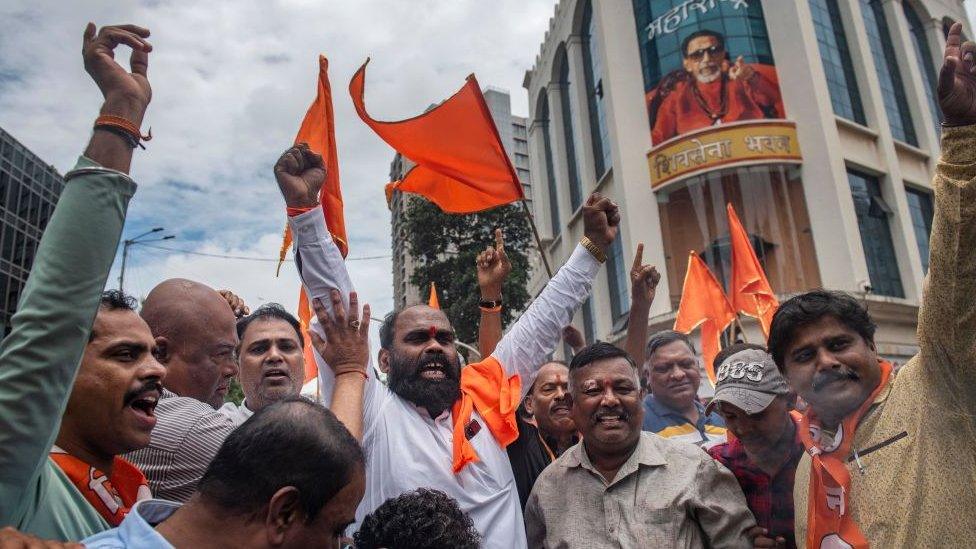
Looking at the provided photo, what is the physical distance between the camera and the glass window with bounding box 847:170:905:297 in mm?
15984

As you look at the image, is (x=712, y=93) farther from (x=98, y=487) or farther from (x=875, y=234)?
(x=98, y=487)

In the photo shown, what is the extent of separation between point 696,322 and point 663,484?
6190 mm

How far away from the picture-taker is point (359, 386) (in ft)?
6.59

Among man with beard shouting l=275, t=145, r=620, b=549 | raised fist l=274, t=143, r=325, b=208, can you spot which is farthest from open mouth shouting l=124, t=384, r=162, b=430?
raised fist l=274, t=143, r=325, b=208

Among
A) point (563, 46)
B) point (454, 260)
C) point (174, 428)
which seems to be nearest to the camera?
point (174, 428)

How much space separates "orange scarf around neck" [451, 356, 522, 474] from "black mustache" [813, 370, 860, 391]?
1.21 m

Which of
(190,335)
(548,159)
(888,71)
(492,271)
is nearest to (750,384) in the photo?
(492,271)

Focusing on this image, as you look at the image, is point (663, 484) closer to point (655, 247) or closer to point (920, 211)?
point (655, 247)

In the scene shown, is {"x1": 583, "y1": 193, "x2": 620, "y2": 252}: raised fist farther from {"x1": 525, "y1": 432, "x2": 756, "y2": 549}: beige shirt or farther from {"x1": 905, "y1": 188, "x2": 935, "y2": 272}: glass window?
{"x1": 905, "y1": 188, "x2": 935, "y2": 272}: glass window

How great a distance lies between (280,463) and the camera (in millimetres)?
1264

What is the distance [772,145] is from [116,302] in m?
16.5

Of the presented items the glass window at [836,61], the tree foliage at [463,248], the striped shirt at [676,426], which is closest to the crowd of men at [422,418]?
the striped shirt at [676,426]

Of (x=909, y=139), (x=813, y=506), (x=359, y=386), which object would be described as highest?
(x=909, y=139)

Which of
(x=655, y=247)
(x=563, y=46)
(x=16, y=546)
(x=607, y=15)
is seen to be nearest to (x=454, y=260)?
(x=655, y=247)
